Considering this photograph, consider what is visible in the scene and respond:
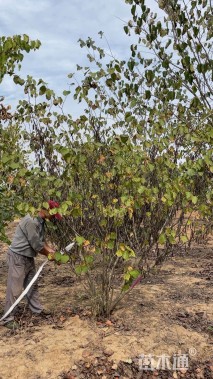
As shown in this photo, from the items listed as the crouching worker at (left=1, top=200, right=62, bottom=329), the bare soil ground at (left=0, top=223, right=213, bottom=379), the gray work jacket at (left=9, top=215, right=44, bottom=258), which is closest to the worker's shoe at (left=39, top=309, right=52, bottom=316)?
the bare soil ground at (left=0, top=223, right=213, bottom=379)

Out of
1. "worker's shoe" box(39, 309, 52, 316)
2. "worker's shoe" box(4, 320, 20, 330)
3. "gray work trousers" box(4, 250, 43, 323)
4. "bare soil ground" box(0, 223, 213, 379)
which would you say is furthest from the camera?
"worker's shoe" box(39, 309, 52, 316)

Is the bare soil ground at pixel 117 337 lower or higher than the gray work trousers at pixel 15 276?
lower

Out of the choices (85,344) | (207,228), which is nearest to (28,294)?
(85,344)

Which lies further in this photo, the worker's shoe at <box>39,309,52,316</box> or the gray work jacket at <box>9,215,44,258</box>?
the worker's shoe at <box>39,309,52,316</box>

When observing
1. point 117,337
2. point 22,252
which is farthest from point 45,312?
point 117,337

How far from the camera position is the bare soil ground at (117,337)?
4254 mm

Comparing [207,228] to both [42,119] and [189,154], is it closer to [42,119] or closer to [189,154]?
[189,154]

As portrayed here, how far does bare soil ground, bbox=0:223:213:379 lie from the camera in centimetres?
425

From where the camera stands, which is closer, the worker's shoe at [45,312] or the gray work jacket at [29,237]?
the gray work jacket at [29,237]

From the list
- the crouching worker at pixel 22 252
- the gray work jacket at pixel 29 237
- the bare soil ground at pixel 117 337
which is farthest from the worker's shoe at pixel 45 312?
the gray work jacket at pixel 29 237

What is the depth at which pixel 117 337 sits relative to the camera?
15.8 feet

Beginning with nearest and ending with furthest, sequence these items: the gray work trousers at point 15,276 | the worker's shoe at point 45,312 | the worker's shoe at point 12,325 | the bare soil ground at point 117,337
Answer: the bare soil ground at point 117,337 → the worker's shoe at point 12,325 → the gray work trousers at point 15,276 → the worker's shoe at point 45,312

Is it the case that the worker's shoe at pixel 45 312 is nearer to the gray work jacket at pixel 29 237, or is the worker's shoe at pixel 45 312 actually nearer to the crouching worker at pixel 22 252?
the crouching worker at pixel 22 252

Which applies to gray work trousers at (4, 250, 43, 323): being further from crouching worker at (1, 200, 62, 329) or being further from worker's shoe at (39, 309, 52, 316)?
worker's shoe at (39, 309, 52, 316)
